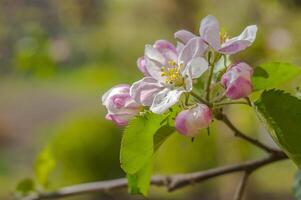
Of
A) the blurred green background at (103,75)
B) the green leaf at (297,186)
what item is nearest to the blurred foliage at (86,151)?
the blurred green background at (103,75)

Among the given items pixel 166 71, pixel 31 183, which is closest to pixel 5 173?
pixel 31 183

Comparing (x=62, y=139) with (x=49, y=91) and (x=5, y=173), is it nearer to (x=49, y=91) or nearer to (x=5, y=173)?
(x=5, y=173)

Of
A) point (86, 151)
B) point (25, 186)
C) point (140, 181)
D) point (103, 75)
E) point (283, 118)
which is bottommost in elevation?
point (86, 151)

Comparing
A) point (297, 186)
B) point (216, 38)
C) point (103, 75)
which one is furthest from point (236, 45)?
point (103, 75)

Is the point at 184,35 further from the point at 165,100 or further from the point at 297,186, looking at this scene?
the point at 297,186

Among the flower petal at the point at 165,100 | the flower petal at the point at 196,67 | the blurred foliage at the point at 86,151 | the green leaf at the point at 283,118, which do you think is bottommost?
the blurred foliage at the point at 86,151

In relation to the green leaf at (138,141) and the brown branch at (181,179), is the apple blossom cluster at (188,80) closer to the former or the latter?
the green leaf at (138,141)

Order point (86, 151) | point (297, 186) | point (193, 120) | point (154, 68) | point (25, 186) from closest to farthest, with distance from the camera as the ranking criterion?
point (193, 120)
point (154, 68)
point (297, 186)
point (25, 186)
point (86, 151)
